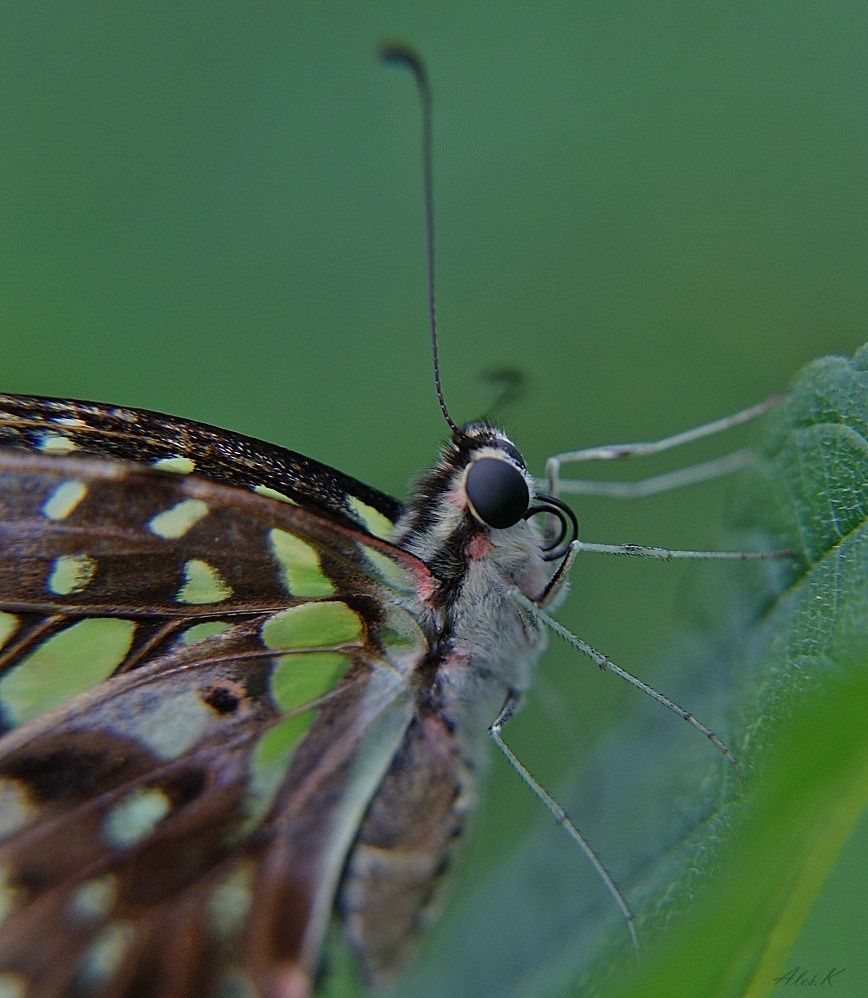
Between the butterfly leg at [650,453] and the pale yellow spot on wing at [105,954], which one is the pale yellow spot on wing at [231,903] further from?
the butterfly leg at [650,453]

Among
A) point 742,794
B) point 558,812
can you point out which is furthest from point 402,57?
point 742,794

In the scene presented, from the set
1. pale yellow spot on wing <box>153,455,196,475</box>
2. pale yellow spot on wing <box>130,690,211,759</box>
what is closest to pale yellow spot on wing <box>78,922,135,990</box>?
pale yellow spot on wing <box>130,690,211,759</box>

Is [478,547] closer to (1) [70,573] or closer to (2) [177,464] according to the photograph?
(2) [177,464]

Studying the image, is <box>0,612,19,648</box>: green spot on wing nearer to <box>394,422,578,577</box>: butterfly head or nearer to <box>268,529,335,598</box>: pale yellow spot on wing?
<box>268,529,335,598</box>: pale yellow spot on wing

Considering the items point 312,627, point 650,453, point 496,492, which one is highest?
point 650,453

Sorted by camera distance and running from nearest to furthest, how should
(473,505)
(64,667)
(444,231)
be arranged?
1. (64,667)
2. (473,505)
3. (444,231)

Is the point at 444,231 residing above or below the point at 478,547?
above
